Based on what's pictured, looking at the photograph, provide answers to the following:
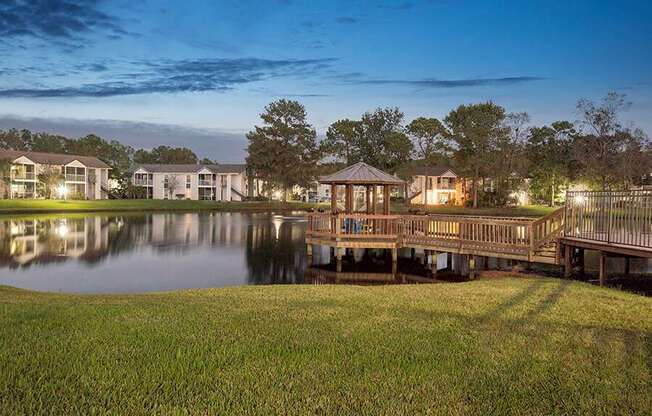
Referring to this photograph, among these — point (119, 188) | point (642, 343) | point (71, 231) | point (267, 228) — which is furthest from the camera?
point (119, 188)

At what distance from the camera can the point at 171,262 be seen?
20516mm

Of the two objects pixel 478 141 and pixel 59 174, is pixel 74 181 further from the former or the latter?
pixel 478 141

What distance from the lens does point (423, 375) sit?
5.07 m

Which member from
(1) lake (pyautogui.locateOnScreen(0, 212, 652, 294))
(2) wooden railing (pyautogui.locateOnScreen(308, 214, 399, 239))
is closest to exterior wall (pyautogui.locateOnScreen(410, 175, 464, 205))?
(1) lake (pyautogui.locateOnScreen(0, 212, 652, 294))

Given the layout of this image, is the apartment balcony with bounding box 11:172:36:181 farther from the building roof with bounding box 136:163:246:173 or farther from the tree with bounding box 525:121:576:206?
the tree with bounding box 525:121:576:206

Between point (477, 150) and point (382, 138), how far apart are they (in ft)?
37.5

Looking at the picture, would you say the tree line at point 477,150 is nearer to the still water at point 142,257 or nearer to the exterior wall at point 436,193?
the exterior wall at point 436,193

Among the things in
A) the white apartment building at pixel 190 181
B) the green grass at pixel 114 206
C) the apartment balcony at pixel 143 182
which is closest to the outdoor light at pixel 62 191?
the green grass at pixel 114 206

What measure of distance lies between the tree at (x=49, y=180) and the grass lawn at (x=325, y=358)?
63619 mm

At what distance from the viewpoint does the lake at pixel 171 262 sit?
16297mm

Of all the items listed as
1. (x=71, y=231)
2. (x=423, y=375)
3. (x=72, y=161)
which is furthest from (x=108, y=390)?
(x=72, y=161)

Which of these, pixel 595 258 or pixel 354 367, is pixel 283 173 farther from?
pixel 354 367

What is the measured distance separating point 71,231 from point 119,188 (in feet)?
167

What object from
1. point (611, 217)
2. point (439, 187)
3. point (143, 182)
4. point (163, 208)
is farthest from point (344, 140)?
point (611, 217)
